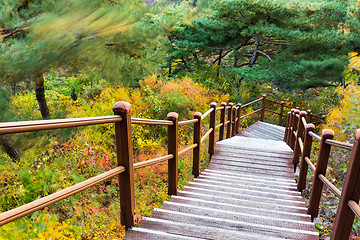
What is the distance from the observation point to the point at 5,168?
16.0 feet

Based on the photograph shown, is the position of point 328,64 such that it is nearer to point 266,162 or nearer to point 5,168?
point 266,162

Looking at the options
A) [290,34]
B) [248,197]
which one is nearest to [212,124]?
[248,197]

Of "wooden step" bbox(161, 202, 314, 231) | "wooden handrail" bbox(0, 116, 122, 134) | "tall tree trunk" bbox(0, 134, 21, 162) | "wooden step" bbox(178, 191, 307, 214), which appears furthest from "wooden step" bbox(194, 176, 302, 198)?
"tall tree trunk" bbox(0, 134, 21, 162)

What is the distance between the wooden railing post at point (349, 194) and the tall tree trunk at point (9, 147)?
5.29 metres

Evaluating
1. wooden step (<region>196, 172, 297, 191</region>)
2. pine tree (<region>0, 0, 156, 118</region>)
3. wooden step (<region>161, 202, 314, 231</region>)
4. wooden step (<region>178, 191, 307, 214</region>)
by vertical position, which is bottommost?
wooden step (<region>196, 172, 297, 191</region>)

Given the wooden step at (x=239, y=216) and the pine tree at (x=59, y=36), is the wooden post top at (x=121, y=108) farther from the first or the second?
the pine tree at (x=59, y=36)

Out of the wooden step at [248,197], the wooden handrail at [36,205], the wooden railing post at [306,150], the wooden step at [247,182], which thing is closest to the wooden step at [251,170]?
the wooden step at [247,182]

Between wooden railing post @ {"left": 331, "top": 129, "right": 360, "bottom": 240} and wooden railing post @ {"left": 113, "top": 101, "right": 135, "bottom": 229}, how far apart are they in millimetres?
1695

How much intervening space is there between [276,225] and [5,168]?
17.2 feet

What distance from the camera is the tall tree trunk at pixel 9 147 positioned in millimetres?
4496

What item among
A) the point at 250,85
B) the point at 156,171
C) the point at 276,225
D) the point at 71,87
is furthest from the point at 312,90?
the point at 71,87

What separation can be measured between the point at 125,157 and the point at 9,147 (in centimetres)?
405

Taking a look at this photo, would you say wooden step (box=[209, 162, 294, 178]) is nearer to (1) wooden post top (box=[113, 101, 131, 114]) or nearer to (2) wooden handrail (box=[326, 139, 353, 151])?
(2) wooden handrail (box=[326, 139, 353, 151])

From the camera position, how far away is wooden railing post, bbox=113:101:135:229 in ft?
6.11
